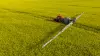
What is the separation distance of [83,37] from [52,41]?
1858mm

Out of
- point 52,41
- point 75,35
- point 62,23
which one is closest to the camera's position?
point 52,41

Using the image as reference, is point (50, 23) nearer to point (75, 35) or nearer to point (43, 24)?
point (43, 24)

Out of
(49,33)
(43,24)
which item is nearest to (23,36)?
(49,33)

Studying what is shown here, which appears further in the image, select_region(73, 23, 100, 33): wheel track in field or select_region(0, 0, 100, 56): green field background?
select_region(73, 23, 100, 33): wheel track in field

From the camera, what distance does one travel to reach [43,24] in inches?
483

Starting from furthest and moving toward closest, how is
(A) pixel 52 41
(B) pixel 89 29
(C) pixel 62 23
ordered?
(C) pixel 62 23
(B) pixel 89 29
(A) pixel 52 41

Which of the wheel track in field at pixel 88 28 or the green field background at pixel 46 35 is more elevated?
the green field background at pixel 46 35

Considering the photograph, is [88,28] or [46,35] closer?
[46,35]

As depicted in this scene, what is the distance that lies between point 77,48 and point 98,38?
1.70 m

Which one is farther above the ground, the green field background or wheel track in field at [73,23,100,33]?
the green field background

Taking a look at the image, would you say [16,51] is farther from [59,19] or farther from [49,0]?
[49,0]

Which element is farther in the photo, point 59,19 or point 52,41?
point 59,19

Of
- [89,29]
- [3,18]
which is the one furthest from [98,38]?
[3,18]

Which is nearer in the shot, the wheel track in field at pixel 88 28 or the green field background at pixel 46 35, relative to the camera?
the green field background at pixel 46 35
